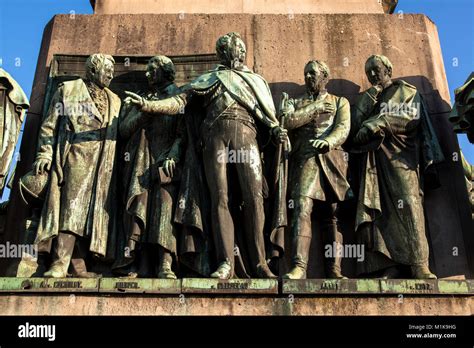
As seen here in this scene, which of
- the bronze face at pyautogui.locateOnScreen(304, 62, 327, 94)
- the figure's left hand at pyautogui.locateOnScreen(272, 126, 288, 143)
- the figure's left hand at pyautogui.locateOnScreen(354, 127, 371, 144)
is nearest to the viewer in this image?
the figure's left hand at pyautogui.locateOnScreen(272, 126, 288, 143)

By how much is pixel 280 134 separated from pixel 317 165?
2.32ft

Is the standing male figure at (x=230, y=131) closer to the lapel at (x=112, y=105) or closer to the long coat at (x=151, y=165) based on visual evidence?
the long coat at (x=151, y=165)

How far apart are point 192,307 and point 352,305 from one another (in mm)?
1896

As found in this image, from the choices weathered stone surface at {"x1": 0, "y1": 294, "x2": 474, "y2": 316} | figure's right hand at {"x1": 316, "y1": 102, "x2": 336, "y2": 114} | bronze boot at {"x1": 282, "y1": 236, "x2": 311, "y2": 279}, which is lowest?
weathered stone surface at {"x1": 0, "y1": 294, "x2": 474, "y2": 316}

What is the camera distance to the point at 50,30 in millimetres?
13375

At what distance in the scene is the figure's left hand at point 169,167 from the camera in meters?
11.1

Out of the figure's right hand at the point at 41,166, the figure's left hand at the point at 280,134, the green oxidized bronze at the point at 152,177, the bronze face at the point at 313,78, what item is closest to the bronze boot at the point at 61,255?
the green oxidized bronze at the point at 152,177

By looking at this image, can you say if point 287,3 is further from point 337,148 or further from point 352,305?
point 352,305

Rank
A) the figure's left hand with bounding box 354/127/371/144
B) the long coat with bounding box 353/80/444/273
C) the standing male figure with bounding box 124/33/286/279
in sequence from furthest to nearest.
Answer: the figure's left hand with bounding box 354/127/371/144 → the long coat with bounding box 353/80/444/273 → the standing male figure with bounding box 124/33/286/279

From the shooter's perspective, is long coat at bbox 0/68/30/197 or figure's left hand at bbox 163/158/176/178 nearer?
figure's left hand at bbox 163/158/176/178

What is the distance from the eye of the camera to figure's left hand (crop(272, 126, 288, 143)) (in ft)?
35.8

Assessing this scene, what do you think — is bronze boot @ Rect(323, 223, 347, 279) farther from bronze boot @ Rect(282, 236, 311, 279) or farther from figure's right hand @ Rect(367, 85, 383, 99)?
figure's right hand @ Rect(367, 85, 383, 99)

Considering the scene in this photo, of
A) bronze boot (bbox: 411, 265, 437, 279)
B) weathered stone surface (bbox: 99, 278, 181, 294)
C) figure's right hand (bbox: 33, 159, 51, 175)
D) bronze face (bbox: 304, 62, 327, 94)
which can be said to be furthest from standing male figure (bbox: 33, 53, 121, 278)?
A: bronze boot (bbox: 411, 265, 437, 279)

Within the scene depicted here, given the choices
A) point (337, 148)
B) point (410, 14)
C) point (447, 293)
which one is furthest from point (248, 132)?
point (410, 14)
